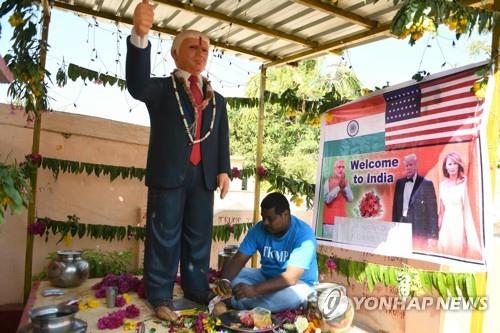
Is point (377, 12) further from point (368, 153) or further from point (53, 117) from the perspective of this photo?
point (53, 117)

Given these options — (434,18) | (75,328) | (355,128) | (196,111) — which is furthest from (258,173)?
(75,328)

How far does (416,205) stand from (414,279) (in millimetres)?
615

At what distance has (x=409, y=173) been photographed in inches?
126

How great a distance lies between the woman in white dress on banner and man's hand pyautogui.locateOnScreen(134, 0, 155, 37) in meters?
2.17

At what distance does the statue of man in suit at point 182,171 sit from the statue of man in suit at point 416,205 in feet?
4.52

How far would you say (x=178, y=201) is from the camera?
2926 millimetres

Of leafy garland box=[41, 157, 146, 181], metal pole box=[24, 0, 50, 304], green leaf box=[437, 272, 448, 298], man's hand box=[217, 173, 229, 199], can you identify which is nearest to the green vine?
metal pole box=[24, 0, 50, 304]

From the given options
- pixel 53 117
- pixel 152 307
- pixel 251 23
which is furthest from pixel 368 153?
pixel 53 117

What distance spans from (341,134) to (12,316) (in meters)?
3.62

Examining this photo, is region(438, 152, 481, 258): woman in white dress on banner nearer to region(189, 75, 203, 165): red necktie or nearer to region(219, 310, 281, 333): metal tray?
region(219, 310, 281, 333): metal tray

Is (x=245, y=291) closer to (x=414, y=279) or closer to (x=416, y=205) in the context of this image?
(x=414, y=279)

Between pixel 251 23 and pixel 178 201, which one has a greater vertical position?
pixel 251 23

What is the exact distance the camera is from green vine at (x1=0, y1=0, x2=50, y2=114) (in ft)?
9.15

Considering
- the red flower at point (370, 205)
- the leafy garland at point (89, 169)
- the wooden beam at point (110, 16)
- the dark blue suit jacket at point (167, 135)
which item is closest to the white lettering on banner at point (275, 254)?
the dark blue suit jacket at point (167, 135)
